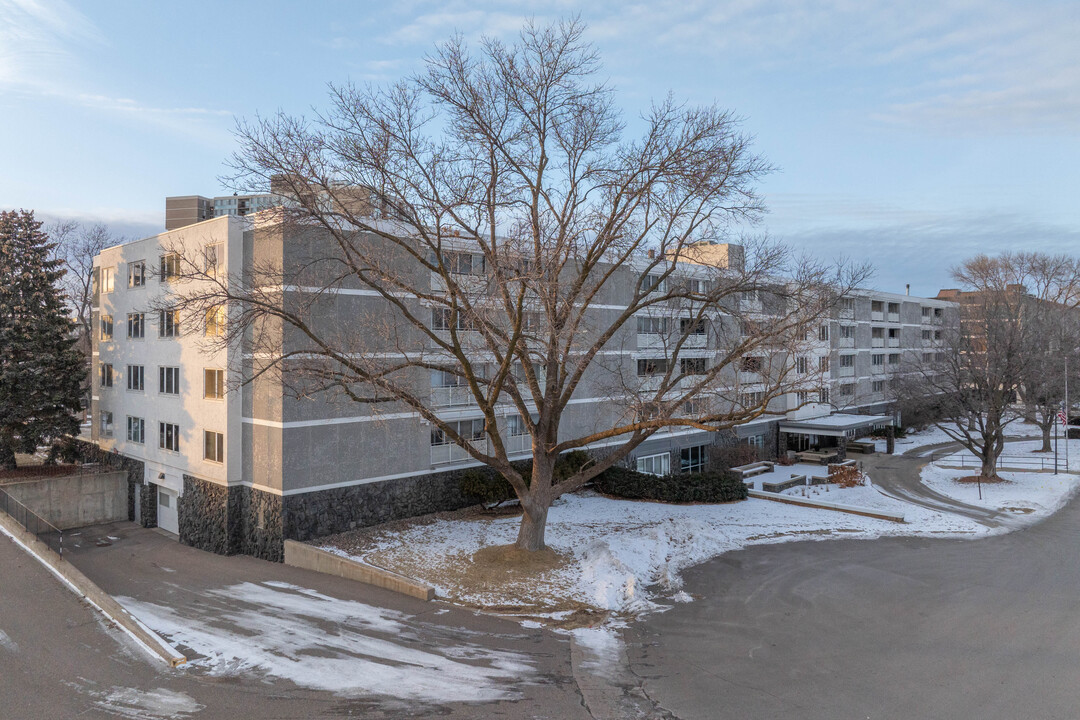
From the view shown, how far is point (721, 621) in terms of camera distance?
1405 centimetres

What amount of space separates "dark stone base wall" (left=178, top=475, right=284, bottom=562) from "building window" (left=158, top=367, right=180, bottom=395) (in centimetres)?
344

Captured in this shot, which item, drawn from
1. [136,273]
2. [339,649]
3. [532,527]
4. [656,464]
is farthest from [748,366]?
[136,273]

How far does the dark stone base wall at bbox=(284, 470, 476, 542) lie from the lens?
68.1ft

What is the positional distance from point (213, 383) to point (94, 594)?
9.24 metres

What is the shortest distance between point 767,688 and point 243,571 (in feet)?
49.3

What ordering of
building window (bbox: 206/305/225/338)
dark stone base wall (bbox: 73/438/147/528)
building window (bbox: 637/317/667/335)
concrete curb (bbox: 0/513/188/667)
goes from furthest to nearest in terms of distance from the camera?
building window (bbox: 637/317/667/335)
dark stone base wall (bbox: 73/438/147/528)
building window (bbox: 206/305/225/338)
concrete curb (bbox: 0/513/188/667)

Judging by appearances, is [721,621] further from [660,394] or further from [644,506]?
[644,506]

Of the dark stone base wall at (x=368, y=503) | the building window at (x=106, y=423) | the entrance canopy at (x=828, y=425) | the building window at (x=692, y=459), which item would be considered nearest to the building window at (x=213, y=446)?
the dark stone base wall at (x=368, y=503)

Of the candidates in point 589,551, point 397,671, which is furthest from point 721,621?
point 397,671

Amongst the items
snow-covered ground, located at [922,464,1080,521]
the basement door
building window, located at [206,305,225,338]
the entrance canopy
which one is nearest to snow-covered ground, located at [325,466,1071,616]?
snow-covered ground, located at [922,464,1080,521]

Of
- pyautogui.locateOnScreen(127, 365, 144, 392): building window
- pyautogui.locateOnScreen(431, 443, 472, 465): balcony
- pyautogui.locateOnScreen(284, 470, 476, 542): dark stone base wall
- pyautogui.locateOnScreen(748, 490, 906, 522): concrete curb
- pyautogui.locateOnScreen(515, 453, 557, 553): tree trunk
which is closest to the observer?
pyautogui.locateOnScreen(515, 453, 557, 553): tree trunk

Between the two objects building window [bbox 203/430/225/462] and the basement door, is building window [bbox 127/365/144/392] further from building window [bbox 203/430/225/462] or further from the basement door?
building window [bbox 203/430/225/462]

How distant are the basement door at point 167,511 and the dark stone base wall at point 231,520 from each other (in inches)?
71.5

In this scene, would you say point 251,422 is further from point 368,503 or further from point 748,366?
point 748,366
